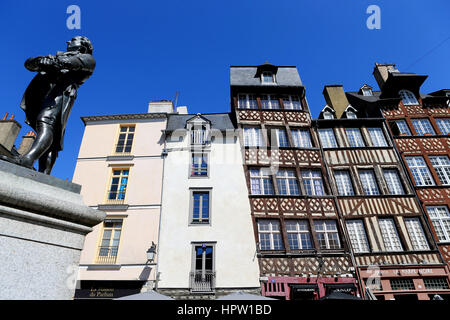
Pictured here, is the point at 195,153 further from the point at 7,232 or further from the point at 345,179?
the point at 7,232

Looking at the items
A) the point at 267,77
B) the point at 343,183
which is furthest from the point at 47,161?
the point at 267,77

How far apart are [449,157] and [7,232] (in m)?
19.8

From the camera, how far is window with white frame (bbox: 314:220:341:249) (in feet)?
39.1

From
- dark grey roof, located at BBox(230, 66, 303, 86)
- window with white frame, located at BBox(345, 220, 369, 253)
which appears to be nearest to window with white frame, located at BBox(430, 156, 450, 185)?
window with white frame, located at BBox(345, 220, 369, 253)

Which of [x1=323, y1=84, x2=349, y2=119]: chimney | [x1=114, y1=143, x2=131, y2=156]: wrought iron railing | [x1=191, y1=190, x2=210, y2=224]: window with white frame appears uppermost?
[x1=323, y1=84, x2=349, y2=119]: chimney

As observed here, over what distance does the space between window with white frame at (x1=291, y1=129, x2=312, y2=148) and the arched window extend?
766 cm

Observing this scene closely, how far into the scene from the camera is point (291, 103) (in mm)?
16266

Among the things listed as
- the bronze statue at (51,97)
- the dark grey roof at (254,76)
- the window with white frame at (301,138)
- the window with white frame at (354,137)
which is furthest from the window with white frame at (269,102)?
the bronze statue at (51,97)

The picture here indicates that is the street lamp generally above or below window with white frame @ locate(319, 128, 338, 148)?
below

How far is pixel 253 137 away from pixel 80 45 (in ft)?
40.1

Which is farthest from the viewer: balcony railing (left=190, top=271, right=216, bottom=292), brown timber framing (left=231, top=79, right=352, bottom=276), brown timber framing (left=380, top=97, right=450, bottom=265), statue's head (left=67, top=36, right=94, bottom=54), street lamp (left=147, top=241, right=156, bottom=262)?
brown timber framing (left=380, top=97, right=450, bottom=265)

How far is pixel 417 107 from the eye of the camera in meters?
16.0

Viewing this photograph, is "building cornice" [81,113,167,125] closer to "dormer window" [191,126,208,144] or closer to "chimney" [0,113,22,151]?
"dormer window" [191,126,208,144]
